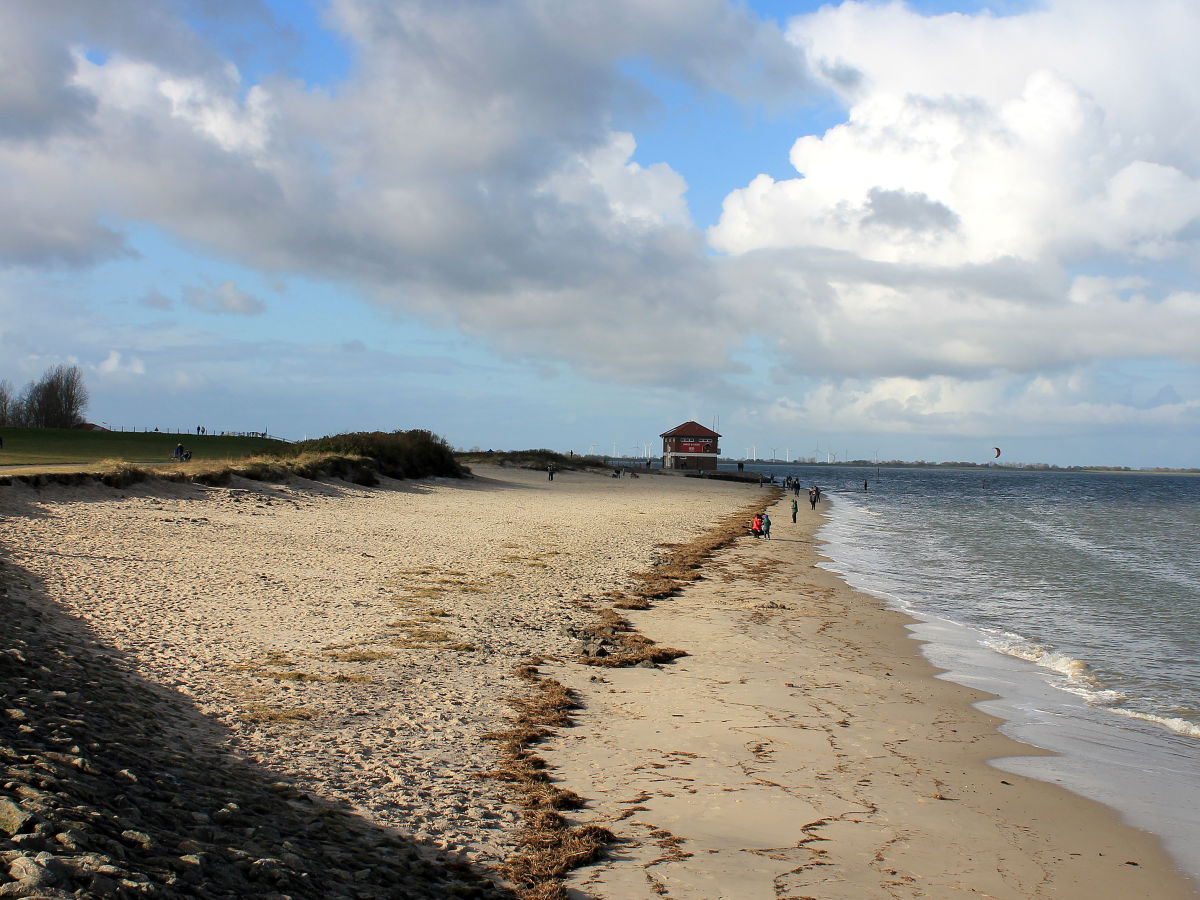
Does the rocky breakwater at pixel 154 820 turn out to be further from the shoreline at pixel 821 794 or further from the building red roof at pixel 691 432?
the building red roof at pixel 691 432

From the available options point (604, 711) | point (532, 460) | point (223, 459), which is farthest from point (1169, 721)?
point (532, 460)

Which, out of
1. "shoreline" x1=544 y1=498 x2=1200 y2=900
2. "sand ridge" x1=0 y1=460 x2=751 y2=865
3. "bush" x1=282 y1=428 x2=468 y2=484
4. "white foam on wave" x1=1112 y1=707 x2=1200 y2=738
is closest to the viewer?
"shoreline" x1=544 y1=498 x2=1200 y2=900

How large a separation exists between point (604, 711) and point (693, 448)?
312 feet

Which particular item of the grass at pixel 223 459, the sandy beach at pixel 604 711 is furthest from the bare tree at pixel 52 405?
the sandy beach at pixel 604 711

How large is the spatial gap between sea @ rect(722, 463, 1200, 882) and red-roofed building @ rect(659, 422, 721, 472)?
217ft

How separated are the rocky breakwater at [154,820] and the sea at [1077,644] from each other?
612 centimetres

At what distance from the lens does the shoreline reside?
5.36 meters

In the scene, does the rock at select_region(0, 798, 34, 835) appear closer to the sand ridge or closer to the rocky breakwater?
the rocky breakwater

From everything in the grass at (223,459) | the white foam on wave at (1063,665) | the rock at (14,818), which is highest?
the grass at (223,459)

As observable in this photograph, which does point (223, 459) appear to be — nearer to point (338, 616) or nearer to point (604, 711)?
point (338, 616)

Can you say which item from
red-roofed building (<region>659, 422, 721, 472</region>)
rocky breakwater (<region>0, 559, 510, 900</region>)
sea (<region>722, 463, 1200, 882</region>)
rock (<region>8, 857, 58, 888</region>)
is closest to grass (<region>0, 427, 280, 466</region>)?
sea (<region>722, 463, 1200, 882</region>)

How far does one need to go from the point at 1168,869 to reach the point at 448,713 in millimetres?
6348

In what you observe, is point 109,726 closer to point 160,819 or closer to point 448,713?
point 160,819

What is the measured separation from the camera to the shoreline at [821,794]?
211 inches
